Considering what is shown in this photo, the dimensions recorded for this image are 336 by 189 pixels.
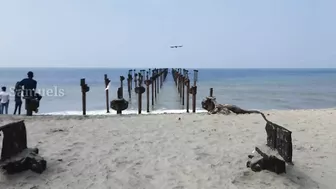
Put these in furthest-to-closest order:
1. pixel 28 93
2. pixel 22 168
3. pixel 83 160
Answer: pixel 28 93
pixel 83 160
pixel 22 168

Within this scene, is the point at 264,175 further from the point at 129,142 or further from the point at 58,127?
the point at 58,127

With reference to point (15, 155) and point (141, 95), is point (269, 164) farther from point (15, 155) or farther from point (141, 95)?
point (141, 95)

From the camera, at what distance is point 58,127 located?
8945mm

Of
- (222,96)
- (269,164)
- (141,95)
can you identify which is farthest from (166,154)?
(222,96)

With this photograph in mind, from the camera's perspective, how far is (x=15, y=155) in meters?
5.46

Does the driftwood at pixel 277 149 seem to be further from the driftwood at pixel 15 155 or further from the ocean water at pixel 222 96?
the ocean water at pixel 222 96

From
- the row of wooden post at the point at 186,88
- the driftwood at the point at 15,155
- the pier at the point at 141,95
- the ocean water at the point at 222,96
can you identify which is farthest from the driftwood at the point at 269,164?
the ocean water at the point at 222,96

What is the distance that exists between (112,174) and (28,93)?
26.3 feet

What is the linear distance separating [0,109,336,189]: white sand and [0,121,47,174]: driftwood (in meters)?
0.13

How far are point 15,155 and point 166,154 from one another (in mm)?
2567

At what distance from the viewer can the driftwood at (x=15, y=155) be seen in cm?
522

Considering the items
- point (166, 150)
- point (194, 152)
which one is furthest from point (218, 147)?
point (166, 150)

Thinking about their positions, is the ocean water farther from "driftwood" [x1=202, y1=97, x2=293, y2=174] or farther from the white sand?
"driftwood" [x1=202, y1=97, x2=293, y2=174]

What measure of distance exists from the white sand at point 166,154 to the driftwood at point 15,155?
131 millimetres
